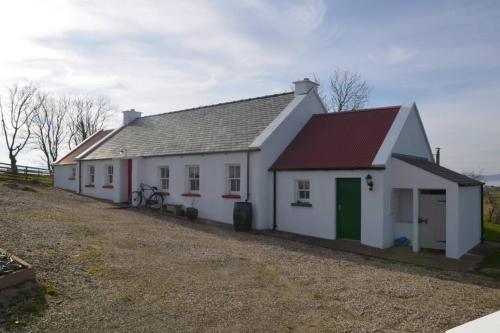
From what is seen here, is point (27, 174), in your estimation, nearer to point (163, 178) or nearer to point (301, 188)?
point (163, 178)

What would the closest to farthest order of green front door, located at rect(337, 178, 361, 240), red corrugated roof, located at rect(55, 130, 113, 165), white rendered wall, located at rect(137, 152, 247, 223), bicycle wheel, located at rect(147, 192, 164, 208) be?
green front door, located at rect(337, 178, 361, 240)
white rendered wall, located at rect(137, 152, 247, 223)
bicycle wheel, located at rect(147, 192, 164, 208)
red corrugated roof, located at rect(55, 130, 113, 165)

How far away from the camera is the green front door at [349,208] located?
15070mm

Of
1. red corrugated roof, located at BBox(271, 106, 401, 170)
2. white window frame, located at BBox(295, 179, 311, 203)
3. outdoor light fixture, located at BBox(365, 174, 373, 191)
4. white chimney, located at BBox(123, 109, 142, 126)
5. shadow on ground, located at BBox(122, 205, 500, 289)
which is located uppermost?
white chimney, located at BBox(123, 109, 142, 126)

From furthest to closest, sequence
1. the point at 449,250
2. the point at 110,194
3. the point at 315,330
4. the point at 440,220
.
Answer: the point at 110,194 < the point at 440,220 < the point at 449,250 < the point at 315,330

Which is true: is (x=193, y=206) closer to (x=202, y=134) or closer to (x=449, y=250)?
(x=202, y=134)

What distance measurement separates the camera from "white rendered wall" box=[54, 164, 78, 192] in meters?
29.4

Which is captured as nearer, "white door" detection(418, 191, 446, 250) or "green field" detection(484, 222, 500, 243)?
"white door" detection(418, 191, 446, 250)

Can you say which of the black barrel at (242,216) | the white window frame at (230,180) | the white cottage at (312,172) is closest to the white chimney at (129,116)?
the white cottage at (312,172)

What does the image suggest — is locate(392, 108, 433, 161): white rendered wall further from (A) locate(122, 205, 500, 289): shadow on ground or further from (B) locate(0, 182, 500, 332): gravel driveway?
(B) locate(0, 182, 500, 332): gravel driveway

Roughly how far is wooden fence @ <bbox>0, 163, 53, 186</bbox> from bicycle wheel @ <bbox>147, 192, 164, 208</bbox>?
1505 cm

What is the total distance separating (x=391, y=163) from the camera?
14797 millimetres

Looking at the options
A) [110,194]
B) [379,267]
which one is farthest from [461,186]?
[110,194]

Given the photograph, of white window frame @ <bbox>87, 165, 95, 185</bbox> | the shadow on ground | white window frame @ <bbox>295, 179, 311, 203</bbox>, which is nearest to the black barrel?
the shadow on ground

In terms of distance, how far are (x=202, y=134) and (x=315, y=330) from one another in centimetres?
1523
